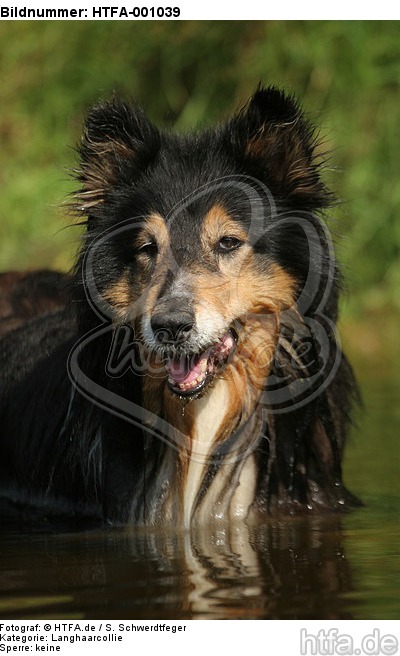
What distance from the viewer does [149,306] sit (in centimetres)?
591

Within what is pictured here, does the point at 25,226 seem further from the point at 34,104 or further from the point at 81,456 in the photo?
the point at 81,456

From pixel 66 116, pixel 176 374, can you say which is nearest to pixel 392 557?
pixel 176 374

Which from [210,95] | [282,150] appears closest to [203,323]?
[282,150]

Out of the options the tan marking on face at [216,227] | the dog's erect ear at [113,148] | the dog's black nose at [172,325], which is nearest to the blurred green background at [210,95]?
the dog's erect ear at [113,148]

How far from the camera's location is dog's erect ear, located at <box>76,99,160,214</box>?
632 cm

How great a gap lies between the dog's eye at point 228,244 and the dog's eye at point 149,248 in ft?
1.05

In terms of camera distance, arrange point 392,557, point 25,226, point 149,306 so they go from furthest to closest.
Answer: point 25,226 → point 149,306 → point 392,557

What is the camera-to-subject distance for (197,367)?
6027 mm

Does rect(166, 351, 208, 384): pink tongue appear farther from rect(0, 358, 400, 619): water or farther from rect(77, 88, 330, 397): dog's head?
rect(0, 358, 400, 619): water

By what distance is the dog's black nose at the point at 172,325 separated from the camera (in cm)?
573

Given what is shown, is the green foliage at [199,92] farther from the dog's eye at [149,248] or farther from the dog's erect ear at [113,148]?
the dog's eye at [149,248]

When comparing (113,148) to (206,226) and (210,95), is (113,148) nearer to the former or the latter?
(206,226)
